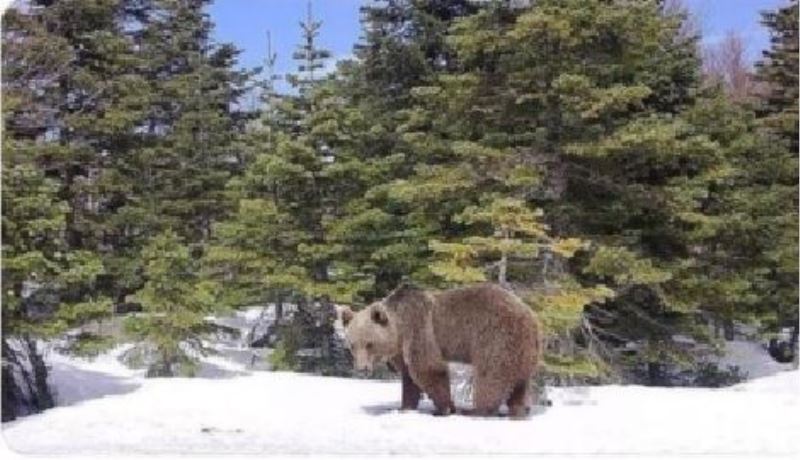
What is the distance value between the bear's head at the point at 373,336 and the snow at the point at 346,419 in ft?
0.91

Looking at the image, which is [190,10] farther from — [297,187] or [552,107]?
[552,107]

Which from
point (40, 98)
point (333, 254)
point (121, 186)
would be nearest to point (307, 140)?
point (333, 254)

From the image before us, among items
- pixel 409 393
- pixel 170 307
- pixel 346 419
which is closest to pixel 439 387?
pixel 409 393

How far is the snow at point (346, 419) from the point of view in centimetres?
454

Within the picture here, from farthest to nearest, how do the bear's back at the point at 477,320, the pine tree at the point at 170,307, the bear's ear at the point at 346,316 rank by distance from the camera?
the pine tree at the point at 170,307
the bear's ear at the point at 346,316
the bear's back at the point at 477,320

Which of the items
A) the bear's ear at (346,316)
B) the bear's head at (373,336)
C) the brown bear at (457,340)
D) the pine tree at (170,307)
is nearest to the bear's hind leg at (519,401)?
the brown bear at (457,340)

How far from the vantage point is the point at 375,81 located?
549 cm

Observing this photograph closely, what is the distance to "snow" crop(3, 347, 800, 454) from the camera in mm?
4535

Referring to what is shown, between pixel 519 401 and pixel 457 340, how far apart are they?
1.17ft

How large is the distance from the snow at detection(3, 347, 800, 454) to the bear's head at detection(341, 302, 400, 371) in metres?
0.28

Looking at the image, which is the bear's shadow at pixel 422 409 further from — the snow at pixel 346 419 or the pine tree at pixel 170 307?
the pine tree at pixel 170 307

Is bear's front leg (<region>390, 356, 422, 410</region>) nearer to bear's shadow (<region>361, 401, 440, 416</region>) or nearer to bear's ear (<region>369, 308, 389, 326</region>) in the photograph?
bear's shadow (<region>361, 401, 440, 416</region>)

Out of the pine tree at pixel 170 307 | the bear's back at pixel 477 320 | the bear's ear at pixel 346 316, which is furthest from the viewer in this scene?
the pine tree at pixel 170 307

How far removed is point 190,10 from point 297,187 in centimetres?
96
